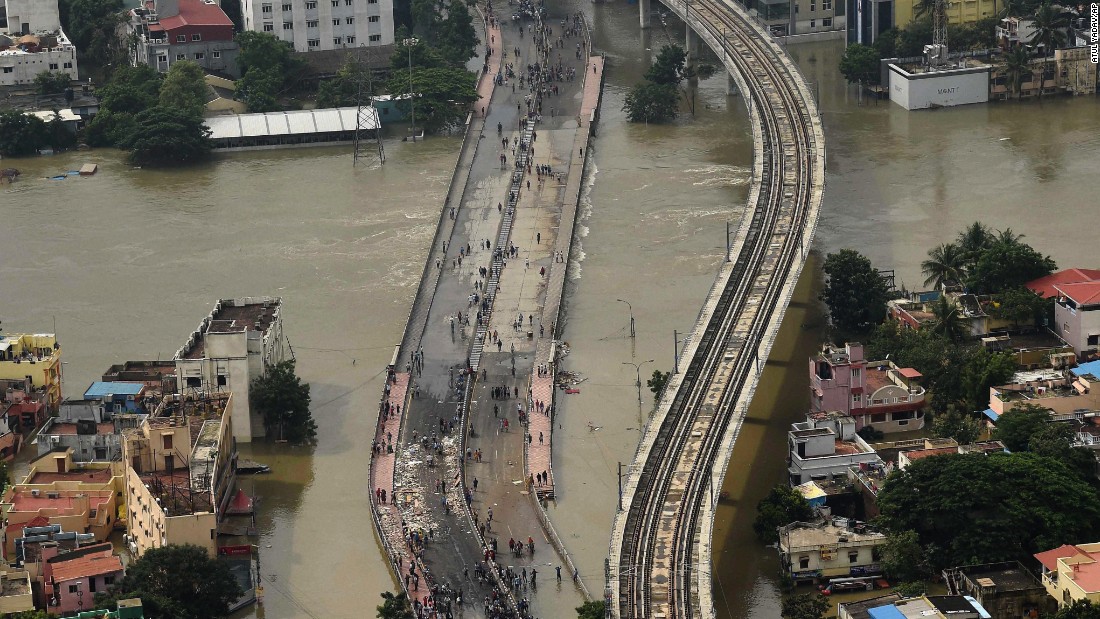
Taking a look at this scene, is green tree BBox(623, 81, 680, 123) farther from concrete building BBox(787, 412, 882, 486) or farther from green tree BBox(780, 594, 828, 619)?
green tree BBox(780, 594, 828, 619)

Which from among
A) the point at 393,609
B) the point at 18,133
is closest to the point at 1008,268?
the point at 393,609

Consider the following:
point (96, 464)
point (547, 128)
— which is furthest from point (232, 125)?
point (96, 464)

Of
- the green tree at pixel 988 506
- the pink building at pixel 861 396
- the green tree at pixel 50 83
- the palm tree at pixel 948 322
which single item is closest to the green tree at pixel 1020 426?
the green tree at pixel 988 506

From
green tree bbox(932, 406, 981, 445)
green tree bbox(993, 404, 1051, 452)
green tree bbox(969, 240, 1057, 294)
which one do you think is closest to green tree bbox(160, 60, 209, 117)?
green tree bbox(969, 240, 1057, 294)

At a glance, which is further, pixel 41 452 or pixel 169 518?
pixel 41 452

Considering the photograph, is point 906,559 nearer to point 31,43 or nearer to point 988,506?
point 988,506

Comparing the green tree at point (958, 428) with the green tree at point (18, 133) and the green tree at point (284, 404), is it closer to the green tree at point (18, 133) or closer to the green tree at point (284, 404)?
the green tree at point (284, 404)

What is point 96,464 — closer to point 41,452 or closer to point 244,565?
point 41,452
